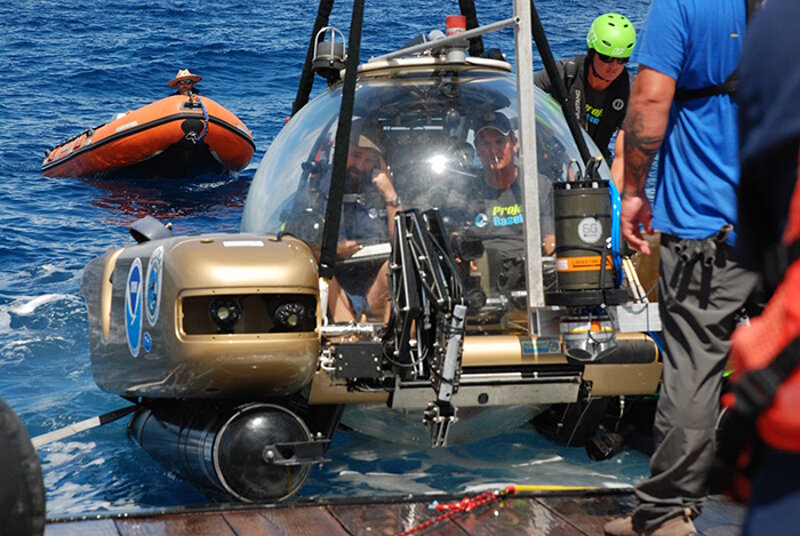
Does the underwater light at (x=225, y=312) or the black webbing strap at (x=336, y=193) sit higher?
the black webbing strap at (x=336, y=193)

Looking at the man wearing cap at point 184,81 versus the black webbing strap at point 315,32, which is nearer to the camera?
the black webbing strap at point 315,32

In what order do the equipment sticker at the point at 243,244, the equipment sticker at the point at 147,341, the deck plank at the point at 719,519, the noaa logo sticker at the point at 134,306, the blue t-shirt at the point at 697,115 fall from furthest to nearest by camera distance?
the noaa logo sticker at the point at 134,306
the equipment sticker at the point at 147,341
the equipment sticker at the point at 243,244
the deck plank at the point at 719,519
the blue t-shirt at the point at 697,115

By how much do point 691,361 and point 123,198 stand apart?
12.3 meters

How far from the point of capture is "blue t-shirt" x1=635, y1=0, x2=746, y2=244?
3182mm

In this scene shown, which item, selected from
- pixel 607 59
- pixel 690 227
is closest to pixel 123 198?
pixel 607 59

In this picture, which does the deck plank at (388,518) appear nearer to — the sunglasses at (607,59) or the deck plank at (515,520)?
the deck plank at (515,520)

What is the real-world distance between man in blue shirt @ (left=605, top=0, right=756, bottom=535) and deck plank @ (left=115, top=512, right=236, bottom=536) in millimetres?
1435

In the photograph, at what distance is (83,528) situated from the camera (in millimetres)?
3791

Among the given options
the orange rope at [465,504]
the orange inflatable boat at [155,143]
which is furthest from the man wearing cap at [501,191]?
the orange inflatable boat at [155,143]

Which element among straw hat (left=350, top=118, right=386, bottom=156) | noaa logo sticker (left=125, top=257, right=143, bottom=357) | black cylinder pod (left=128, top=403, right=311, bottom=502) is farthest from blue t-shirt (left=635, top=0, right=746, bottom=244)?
noaa logo sticker (left=125, top=257, right=143, bottom=357)

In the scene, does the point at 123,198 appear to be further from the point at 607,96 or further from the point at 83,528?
the point at 83,528

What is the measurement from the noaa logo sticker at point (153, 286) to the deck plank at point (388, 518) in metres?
0.98

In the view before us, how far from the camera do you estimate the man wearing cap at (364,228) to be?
15.3 feet

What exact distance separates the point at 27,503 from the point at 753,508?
1.89m
